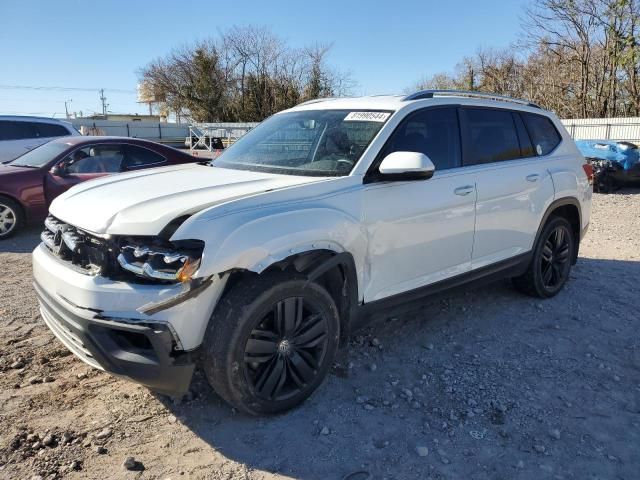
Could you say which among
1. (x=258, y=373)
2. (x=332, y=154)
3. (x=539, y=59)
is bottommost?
(x=258, y=373)

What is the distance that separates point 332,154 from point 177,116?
45707 millimetres

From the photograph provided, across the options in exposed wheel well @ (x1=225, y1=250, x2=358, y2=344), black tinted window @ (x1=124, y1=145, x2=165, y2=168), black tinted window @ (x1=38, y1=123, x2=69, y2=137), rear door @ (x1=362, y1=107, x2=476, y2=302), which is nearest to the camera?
exposed wheel well @ (x1=225, y1=250, x2=358, y2=344)

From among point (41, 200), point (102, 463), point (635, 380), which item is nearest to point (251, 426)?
point (102, 463)

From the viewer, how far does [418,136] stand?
12.1ft

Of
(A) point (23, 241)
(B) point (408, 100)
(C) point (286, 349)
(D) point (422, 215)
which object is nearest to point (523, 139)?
(B) point (408, 100)

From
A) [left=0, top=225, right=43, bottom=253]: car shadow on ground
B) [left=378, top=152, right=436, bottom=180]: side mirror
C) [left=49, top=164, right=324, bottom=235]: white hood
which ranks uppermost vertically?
[left=378, top=152, right=436, bottom=180]: side mirror

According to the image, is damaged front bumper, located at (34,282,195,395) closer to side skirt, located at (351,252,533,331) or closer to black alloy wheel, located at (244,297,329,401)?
black alloy wheel, located at (244,297,329,401)

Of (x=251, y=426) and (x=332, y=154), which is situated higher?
(x=332, y=154)

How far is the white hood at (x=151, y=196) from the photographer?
8.55 ft

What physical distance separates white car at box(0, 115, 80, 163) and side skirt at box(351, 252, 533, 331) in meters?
10.3

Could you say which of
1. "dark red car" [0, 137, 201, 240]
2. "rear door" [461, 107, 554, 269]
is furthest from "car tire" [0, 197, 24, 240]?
"rear door" [461, 107, 554, 269]

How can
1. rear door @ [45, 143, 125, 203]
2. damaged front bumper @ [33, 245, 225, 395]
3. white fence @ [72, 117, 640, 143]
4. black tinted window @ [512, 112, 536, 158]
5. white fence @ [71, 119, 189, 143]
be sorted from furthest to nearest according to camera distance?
white fence @ [71, 119, 189, 143] → white fence @ [72, 117, 640, 143] → rear door @ [45, 143, 125, 203] → black tinted window @ [512, 112, 536, 158] → damaged front bumper @ [33, 245, 225, 395]

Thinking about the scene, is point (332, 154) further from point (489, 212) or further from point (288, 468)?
point (288, 468)

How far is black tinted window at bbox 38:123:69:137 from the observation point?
1139 cm
